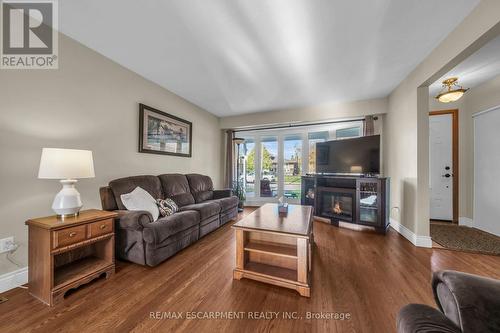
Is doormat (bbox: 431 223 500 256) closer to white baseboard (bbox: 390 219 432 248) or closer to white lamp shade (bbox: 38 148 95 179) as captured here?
white baseboard (bbox: 390 219 432 248)

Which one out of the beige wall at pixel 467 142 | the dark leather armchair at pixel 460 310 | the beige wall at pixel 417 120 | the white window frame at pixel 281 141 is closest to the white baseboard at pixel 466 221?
the beige wall at pixel 467 142

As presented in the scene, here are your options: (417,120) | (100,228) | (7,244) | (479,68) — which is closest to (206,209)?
(100,228)

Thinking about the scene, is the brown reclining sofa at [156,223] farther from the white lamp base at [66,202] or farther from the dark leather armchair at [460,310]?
the dark leather armchair at [460,310]

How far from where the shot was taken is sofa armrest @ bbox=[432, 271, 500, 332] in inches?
23.1

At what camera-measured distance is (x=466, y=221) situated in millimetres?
3295

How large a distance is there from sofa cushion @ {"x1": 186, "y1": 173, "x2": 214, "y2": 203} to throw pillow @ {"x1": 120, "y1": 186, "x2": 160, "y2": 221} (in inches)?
45.1

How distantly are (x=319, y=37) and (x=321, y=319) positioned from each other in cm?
251

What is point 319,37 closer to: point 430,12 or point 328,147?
point 430,12

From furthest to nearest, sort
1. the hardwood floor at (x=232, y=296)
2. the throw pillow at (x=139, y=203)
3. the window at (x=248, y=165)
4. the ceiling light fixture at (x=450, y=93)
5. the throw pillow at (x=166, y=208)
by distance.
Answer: the window at (x=248, y=165)
the ceiling light fixture at (x=450, y=93)
the throw pillow at (x=166, y=208)
the throw pillow at (x=139, y=203)
the hardwood floor at (x=232, y=296)

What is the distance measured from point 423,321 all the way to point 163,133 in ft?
11.2

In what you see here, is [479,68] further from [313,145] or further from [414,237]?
→ [313,145]

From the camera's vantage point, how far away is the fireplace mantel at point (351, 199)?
2.93 metres

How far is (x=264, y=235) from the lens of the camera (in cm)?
188

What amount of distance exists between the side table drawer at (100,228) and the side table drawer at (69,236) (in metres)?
0.05
